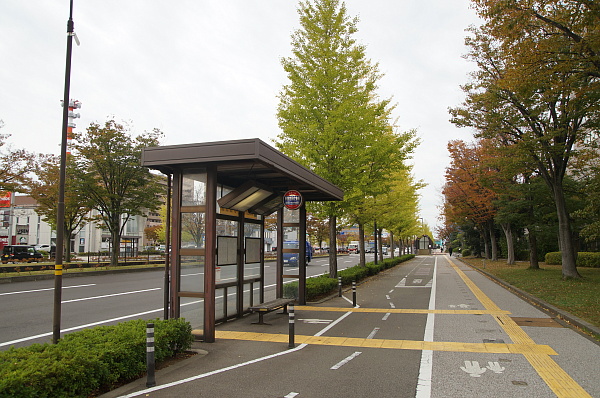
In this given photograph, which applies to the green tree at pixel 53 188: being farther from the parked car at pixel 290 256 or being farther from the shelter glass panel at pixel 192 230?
the shelter glass panel at pixel 192 230

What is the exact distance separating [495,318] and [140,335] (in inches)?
365

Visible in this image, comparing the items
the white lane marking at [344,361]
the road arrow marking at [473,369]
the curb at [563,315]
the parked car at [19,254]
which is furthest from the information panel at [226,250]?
the parked car at [19,254]

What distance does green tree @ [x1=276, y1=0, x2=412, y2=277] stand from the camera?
17406 mm

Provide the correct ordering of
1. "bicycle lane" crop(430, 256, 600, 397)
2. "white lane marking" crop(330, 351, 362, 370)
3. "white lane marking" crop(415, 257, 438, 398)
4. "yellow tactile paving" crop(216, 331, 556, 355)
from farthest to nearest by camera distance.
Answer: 1. "yellow tactile paving" crop(216, 331, 556, 355)
2. "white lane marking" crop(330, 351, 362, 370)
3. "bicycle lane" crop(430, 256, 600, 397)
4. "white lane marking" crop(415, 257, 438, 398)

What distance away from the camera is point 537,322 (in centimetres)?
1095

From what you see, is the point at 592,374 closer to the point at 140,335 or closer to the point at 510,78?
the point at 140,335

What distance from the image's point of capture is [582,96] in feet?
50.1

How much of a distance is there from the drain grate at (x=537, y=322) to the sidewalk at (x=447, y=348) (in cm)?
2

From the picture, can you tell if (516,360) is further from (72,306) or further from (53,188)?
(53,188)

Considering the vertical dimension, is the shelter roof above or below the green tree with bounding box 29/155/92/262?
below

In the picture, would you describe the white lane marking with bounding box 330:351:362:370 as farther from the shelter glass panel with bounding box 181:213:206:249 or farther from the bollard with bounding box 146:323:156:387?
the shelter glass panel with bounding box 181:213:206:249

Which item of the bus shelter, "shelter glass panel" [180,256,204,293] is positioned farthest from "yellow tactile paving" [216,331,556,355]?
"shelter glass panel" [180,256,204,293]

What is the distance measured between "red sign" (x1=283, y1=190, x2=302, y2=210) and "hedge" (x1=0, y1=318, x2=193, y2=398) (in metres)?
5.74

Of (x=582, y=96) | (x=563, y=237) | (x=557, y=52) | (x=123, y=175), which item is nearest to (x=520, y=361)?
(x=557, y=52)
